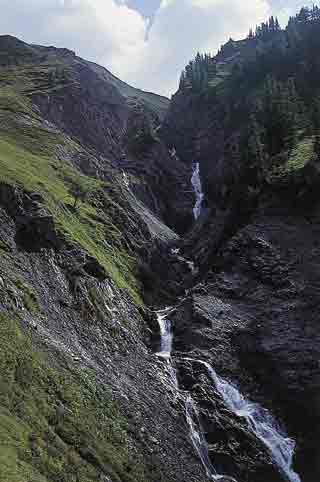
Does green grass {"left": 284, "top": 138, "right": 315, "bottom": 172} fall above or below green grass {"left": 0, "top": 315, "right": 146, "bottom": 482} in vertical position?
above

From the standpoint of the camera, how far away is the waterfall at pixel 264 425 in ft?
148

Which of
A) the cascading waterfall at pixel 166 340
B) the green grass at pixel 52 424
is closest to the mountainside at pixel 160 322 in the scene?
the green grass at pixel 52 424

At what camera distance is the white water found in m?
128

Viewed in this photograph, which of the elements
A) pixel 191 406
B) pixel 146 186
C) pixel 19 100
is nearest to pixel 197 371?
pixel 191 406

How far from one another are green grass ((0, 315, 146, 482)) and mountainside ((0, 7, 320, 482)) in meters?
0.12

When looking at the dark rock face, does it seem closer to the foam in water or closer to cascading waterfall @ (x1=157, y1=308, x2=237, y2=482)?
the foam in water

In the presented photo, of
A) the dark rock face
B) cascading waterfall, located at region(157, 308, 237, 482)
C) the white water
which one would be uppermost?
the white water

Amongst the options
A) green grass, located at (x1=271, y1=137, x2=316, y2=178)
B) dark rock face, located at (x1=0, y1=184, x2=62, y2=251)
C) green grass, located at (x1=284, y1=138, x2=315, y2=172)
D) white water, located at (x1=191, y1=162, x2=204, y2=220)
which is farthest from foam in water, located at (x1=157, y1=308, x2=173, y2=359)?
white water, located at (x1=191, y1=162, x2=204, y2=220)

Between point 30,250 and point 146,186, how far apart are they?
81.4 meters

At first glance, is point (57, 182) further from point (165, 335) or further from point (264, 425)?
point (264, 425)

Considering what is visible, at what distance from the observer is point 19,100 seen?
131 metres

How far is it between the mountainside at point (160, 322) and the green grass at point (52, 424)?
12 centimetres

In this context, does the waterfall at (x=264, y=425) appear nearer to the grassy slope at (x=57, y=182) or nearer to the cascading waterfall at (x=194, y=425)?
the cascading waterfall at (x=194, y=425)

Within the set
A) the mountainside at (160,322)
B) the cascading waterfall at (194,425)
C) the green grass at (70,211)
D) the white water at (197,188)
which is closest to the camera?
the mountainside at (160,322)
